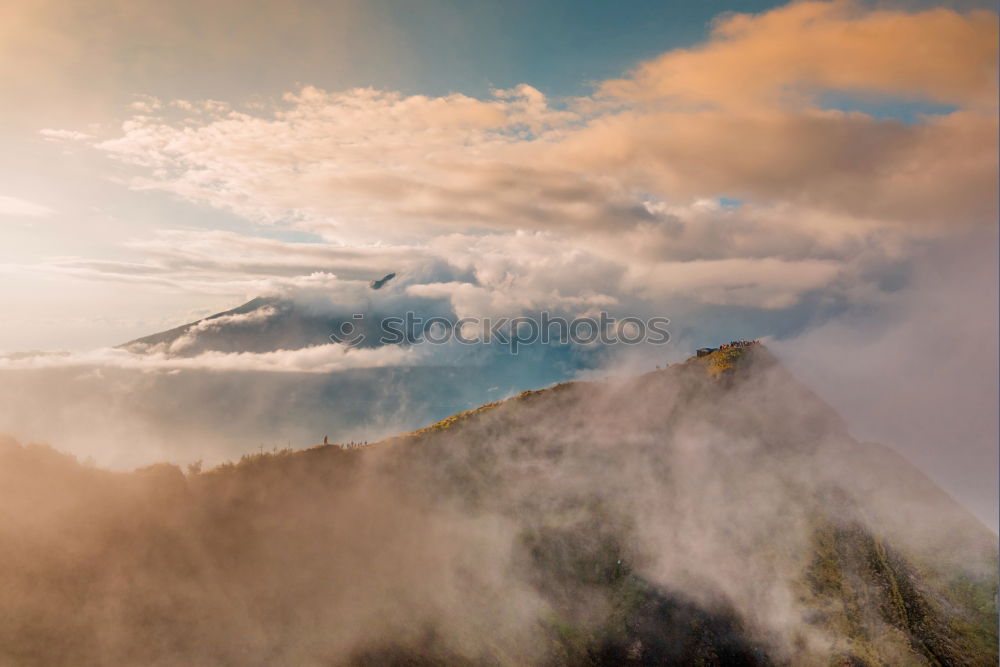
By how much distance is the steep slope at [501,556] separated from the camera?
4813 inches

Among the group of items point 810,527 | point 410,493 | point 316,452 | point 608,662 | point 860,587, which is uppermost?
point 316,452

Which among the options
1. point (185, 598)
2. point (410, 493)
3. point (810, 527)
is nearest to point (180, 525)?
point (185, 598)

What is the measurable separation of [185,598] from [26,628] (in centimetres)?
2633

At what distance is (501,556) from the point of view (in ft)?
518

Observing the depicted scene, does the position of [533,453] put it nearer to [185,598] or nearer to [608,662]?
[608,662]

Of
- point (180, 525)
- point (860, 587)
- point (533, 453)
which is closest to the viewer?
point (180, 525)

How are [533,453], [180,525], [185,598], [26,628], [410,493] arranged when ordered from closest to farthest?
[26,628], [185,598], [180,525], [410,493], [533,453]

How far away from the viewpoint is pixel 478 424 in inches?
7667

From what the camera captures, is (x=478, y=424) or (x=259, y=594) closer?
(x=259, y=594)

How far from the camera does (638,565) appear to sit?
15988 cm

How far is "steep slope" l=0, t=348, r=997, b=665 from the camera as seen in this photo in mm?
122250

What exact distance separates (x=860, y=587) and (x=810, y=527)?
64.5ft

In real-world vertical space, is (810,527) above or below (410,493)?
below

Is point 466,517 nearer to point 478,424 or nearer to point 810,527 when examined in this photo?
point 478,424
